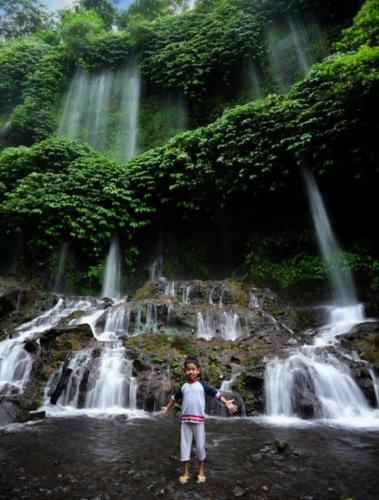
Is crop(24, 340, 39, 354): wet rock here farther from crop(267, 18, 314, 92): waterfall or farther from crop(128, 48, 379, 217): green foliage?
crop(267, 18, 314, 92): waterfall

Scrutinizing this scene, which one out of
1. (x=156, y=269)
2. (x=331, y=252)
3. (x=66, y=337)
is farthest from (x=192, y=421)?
(x=156, y=269)

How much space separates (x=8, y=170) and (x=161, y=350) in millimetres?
13299

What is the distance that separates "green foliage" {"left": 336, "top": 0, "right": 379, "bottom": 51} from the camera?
13922 millimetres

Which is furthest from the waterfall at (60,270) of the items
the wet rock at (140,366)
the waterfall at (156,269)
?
the wet rock at (140,366)

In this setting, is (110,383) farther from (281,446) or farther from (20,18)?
(20,18)

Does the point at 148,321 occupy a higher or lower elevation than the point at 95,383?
higher

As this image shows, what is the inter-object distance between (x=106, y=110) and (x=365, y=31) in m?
17.4

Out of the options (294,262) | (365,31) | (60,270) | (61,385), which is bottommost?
(61,385)

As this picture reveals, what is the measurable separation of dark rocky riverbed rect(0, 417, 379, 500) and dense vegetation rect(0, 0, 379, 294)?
30.1 feet

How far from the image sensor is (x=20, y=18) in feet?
113

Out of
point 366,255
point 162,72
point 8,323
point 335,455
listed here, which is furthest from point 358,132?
point 162,72

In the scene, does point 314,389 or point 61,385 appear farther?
point 61,385

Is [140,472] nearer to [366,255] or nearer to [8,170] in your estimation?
[366,255]

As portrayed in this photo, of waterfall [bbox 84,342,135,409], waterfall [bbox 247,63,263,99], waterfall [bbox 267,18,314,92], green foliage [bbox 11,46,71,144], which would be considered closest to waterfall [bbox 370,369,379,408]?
waterfall [bbox 84,342,135,409]
